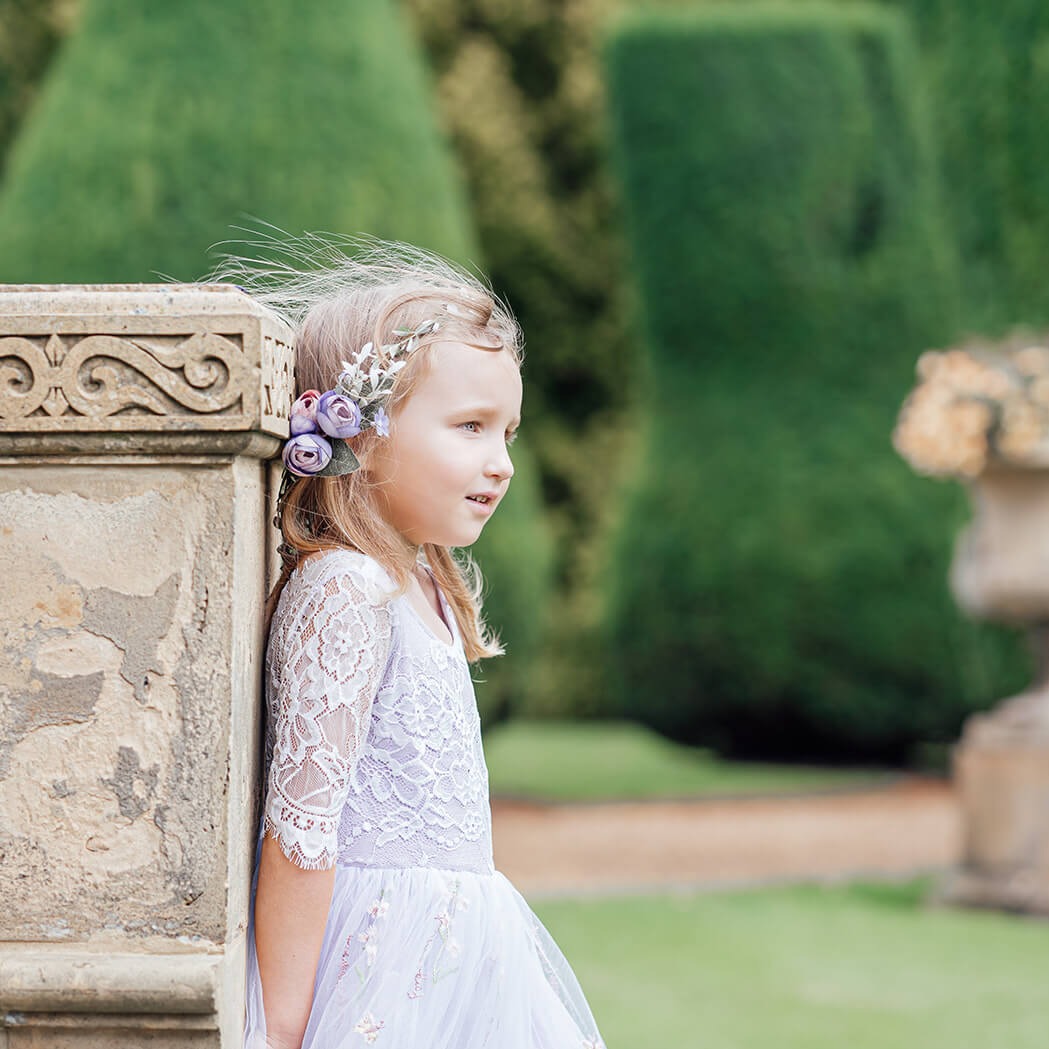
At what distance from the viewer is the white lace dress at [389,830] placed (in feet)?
5.01

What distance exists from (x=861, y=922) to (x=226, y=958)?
4557 mm

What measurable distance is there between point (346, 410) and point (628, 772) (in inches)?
350

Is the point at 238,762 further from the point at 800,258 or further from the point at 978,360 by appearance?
the point at 800,258

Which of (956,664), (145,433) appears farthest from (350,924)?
(956,664)

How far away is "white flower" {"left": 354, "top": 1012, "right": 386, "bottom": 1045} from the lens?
1.53 meters

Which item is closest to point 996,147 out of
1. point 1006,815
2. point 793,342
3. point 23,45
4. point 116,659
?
point 793,342

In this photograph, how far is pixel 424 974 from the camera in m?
1.58

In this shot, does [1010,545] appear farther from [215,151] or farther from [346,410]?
[346,410]

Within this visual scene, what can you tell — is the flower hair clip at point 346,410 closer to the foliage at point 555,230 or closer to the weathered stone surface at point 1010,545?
the weathered stone surface at point 1010,545

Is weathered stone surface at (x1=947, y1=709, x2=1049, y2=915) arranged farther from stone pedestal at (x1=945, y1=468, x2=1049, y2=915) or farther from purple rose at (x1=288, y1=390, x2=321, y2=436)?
purple rose at (x1=288, y1=390, x2=321, y2=436)

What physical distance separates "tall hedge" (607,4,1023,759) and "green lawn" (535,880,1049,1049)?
347 centimetres

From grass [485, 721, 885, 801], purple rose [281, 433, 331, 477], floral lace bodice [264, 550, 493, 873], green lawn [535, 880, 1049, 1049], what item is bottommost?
grass [485, 721, 885, 801]

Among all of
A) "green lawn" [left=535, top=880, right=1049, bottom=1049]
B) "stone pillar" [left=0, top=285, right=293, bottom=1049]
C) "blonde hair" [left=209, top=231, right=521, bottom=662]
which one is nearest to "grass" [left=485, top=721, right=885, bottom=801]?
"green lawn" [left=535, top=880, right=1049, bottom=1049]

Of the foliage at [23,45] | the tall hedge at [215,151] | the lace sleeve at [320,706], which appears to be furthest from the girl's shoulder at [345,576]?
the foliage at [23,45]
